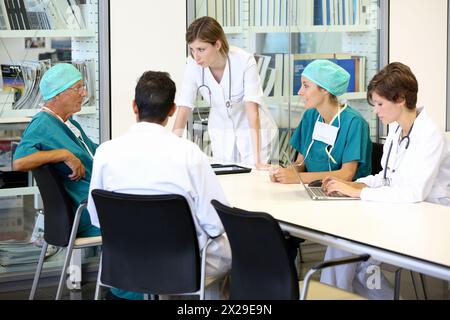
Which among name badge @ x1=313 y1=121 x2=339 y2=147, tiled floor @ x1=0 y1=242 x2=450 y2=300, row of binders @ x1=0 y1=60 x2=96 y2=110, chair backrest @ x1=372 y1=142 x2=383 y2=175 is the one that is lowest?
tiled floor @ x1=0 y1=242 x2=450 y2=300

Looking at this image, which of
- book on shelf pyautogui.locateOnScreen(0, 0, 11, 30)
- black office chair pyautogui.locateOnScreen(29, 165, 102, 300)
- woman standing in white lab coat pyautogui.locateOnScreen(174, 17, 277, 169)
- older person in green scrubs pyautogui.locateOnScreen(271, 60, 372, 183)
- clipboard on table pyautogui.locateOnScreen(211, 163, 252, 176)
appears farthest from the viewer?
book on shelf pyautogui.locateOnScreen(0, 0, 11, 30)

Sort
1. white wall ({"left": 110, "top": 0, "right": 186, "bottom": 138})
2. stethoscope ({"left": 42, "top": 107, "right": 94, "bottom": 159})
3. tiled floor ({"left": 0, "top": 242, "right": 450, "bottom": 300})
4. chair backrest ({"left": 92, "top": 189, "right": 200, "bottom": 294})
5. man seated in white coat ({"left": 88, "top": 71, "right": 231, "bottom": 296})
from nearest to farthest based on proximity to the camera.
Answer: chair backrest ({"left": 92, "top": 189, "right": 200, "bottom": 294}) < man seated in white coat ({"left": 88, "top": 71, "right": 231, "bottom": 296}) < stethoscope ({"left": 42, "top": 107, "right": 94, "bottom": 159}) < tiled floor ({"left": 0, "top": 242, "right": 450, "bottom": 300}) < white wall ({"left": 110, "top": 0, "right": 186, "bottom": 138})

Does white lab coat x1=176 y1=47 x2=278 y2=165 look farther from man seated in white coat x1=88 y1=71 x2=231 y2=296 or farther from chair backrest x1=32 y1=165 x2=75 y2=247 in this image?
man seated in white coat x1=88 y1=71 x2=231 y2=296

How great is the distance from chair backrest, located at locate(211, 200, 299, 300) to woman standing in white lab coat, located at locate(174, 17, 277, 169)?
169 centimetres

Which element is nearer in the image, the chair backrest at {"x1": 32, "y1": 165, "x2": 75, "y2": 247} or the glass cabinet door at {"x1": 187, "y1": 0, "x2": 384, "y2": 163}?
the chair backrest at {"x1": 32, "y1": 165, "x2": 75, "y2": 247}

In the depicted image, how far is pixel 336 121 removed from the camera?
4.21m

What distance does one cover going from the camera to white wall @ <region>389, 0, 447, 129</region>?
6.04 meters

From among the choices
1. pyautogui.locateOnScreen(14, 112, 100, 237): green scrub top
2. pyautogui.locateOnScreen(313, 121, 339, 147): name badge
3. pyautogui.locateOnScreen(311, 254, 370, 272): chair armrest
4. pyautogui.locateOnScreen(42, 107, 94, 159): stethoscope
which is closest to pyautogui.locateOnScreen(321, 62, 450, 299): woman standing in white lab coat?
pyautogui.locateOnScreen(313, 121, 339, 147): name badge

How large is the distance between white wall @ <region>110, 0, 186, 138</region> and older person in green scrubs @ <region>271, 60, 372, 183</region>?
4.08 ft

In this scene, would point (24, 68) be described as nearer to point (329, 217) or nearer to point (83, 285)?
point (83, 285)

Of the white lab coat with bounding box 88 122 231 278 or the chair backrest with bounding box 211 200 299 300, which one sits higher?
the white lab coat with bounding box 88 122 231 278

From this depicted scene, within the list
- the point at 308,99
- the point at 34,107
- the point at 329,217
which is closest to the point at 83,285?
the point at 34,107
